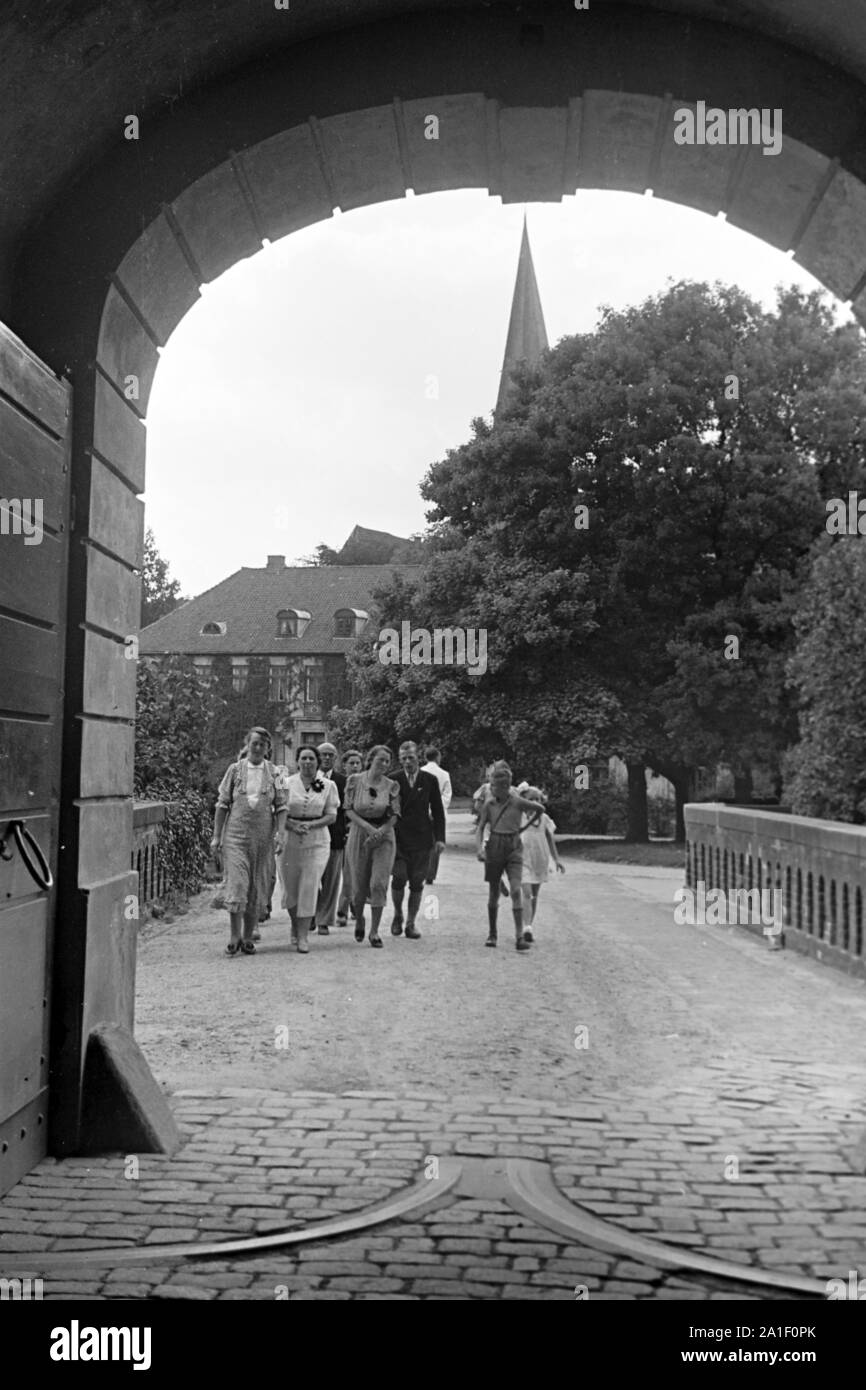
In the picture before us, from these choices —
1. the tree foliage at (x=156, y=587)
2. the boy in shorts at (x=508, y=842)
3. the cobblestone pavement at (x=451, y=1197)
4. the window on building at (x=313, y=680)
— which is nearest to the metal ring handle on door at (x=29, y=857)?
the cobblestone pavement at (x=451, y=1197)

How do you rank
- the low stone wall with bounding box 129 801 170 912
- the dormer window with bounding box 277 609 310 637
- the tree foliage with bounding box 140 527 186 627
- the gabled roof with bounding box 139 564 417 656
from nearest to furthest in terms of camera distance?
the low stone wall with bounding box 129 801 170 912
the gabled roof with bounding box 139 564 417 656
the dormer window with bounding box 277 609 310 637
the tree foliage with bounding box 140 527 186 627

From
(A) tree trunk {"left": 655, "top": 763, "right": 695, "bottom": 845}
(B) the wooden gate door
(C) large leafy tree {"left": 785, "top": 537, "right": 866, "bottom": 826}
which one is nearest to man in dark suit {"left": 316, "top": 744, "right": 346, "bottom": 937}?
(C) large leafy tree {"left": 785, "top": 537, "right": 866, "bottom": 826}

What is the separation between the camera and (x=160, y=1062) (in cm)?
729

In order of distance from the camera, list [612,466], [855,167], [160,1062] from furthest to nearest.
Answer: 1. [612,466]
2. [160,1062]
3. [855,167]

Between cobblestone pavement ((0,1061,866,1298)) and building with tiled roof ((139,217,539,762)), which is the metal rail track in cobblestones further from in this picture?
building with tiled roof ((139,217,539,762))

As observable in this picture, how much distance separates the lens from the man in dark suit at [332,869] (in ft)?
43.2

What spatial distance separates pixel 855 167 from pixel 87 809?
4054mm

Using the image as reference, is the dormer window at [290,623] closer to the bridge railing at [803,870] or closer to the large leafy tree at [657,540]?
the large leafy tree at [657,540]

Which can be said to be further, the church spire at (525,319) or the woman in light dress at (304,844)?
the church spire at (525,319)

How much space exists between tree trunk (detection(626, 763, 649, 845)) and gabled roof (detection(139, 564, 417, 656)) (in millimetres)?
29609

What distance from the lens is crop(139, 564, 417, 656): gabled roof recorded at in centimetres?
6150

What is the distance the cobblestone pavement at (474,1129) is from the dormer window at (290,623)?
51493 millimetres
